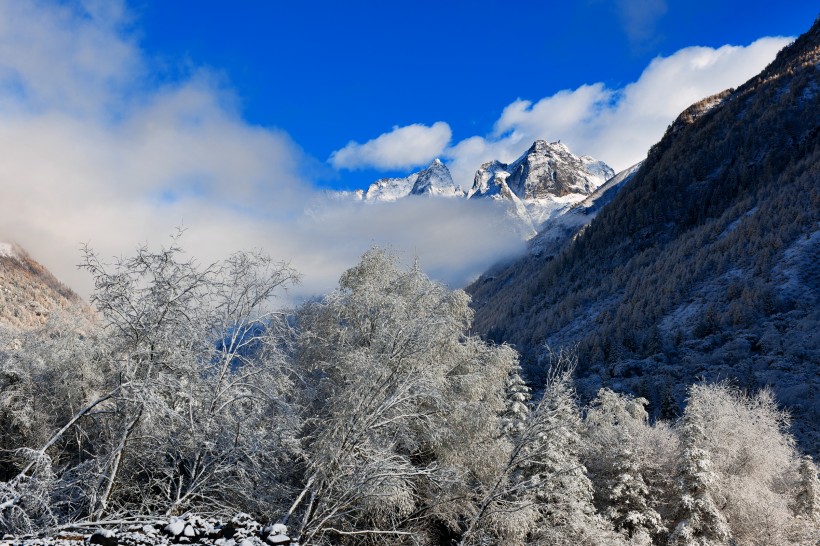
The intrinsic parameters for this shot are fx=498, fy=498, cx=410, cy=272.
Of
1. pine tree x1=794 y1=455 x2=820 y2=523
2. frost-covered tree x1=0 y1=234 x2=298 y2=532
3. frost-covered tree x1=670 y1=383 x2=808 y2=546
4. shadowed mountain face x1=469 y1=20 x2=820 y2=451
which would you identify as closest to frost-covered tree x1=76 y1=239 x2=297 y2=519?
frost-covered tree x1=0 y1=234 x2=298 y2=532

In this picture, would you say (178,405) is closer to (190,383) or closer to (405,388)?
(190,383)

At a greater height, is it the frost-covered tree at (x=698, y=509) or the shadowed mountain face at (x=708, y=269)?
the shadowed mountain face at (x=708, y=269)

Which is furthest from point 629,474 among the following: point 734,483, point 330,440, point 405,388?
point 330,440

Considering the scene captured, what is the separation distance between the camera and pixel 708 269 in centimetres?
9200

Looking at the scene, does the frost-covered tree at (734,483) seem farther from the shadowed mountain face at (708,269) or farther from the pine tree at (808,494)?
the shadowed mountain face at (708,269)

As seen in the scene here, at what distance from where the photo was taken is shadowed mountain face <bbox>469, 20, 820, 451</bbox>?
65938 millimetres

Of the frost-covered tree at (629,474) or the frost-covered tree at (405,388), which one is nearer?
the frost-covered tree at (405,388)

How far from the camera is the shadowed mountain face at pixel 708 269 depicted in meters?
65.9

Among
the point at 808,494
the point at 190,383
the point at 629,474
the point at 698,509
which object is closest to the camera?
the point at 190,383

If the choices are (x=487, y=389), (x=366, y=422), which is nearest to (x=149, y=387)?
(x=366, y=422)

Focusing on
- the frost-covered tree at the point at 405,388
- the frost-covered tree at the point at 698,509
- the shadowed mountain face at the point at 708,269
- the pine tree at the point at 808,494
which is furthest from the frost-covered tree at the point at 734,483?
the shadowed mountain face at the point at 708,269

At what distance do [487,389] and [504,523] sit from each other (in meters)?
4.70

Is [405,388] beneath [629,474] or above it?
above

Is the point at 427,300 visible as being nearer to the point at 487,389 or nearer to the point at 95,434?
the point at 487,389
